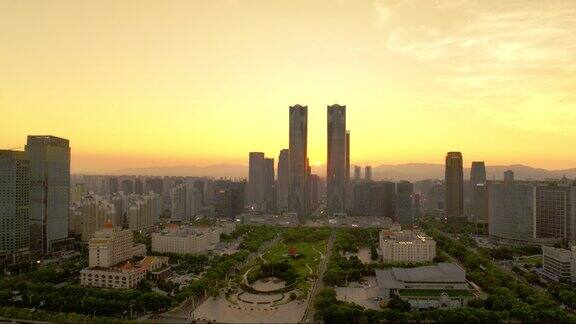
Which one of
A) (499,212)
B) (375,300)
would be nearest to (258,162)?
(499,212)

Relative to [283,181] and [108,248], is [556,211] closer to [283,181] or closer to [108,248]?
[108,248]

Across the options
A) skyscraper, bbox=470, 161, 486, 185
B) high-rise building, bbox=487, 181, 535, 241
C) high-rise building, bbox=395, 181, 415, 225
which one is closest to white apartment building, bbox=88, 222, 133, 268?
high-rise building, bbox=487, 181, 535, 241

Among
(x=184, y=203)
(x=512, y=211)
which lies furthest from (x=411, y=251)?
(x=184, y=203)

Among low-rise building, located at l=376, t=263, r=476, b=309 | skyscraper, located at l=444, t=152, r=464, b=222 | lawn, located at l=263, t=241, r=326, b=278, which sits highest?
skyscraper, located at l=444, t=152, r=464, b=222

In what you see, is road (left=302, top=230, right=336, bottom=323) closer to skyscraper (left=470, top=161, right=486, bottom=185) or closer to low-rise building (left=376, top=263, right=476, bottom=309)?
low-rise building (left=376, top=263, right=476, bottom=309)

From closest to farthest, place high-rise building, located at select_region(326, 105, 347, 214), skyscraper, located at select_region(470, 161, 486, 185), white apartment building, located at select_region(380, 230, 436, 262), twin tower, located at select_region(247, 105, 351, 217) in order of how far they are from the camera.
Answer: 1. white apartment building, located at select_region(380, 230, 436, 262)
2. twin tower, located at select_region(247, 105, 351, 217)
3. high-rise building, located at select_region(326, 105, 347, 214)
4. skyscraper, located at select_region(470, 161, 486, 185)

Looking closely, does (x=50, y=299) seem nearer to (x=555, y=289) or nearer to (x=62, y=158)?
(x=62, y=158)
